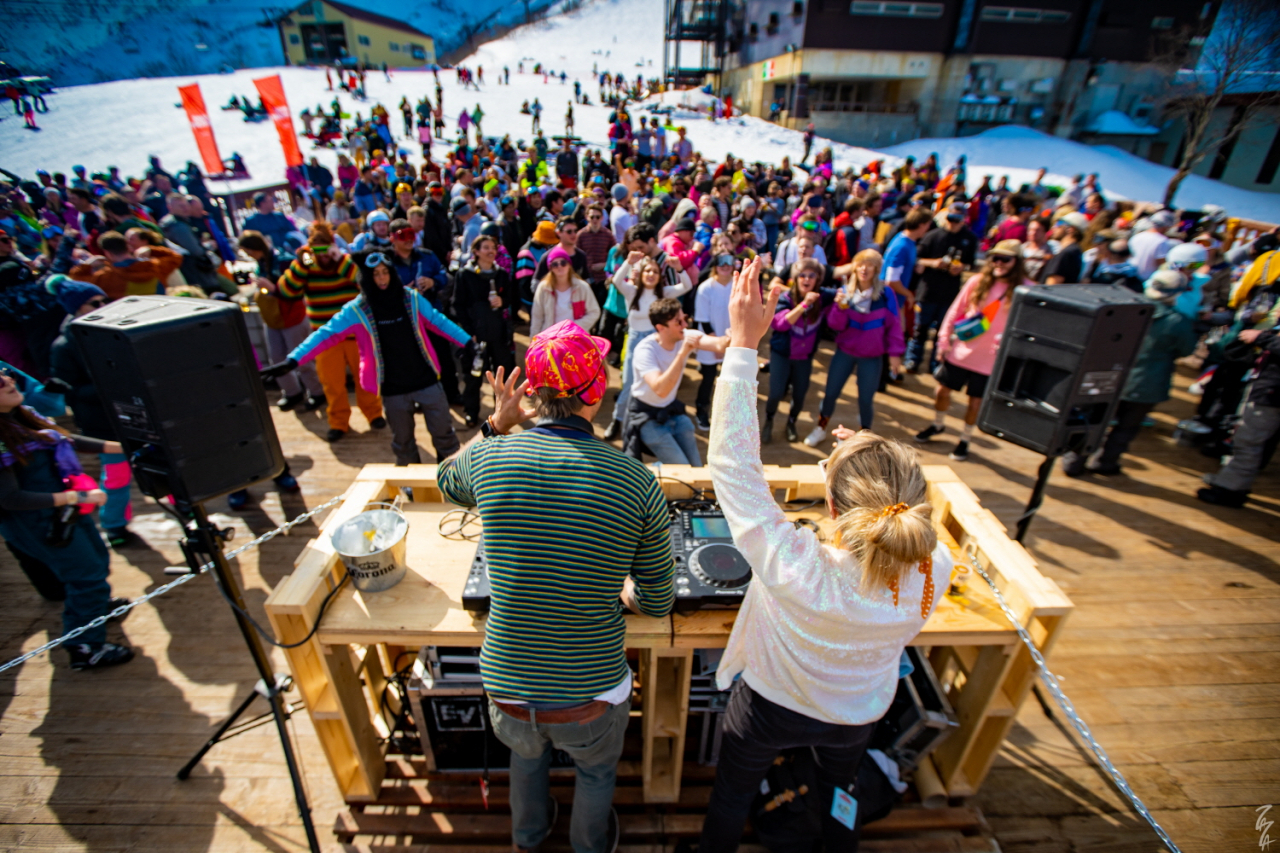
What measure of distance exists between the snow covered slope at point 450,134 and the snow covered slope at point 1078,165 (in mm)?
57

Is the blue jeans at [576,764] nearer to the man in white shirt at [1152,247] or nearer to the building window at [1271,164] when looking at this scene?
the man in white shirt at [1152,247]

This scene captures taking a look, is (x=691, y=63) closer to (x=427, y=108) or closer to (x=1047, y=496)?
(x=427, y=108)

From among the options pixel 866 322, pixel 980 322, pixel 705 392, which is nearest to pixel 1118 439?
pixel 980 322

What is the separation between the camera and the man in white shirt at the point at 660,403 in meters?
3.47

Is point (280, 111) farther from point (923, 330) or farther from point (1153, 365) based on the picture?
point (1153, 365)

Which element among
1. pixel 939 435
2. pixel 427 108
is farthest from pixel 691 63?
pixel 939 435

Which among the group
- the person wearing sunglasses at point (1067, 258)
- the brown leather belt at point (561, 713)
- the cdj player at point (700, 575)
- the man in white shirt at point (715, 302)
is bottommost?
the brown leather belt at point (561, 713)

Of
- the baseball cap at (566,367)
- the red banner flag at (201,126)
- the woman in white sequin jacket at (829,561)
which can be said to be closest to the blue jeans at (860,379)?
the woman in white sequin jacket at (829,561)

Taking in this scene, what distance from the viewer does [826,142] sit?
2533 centimetres

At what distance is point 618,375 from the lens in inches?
261

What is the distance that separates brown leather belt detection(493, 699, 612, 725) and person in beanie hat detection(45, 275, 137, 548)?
116 inches

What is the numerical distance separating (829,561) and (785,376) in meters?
3.76

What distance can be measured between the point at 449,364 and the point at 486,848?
12.4ft

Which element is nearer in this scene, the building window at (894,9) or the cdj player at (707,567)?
the cdj player at (707,567)
